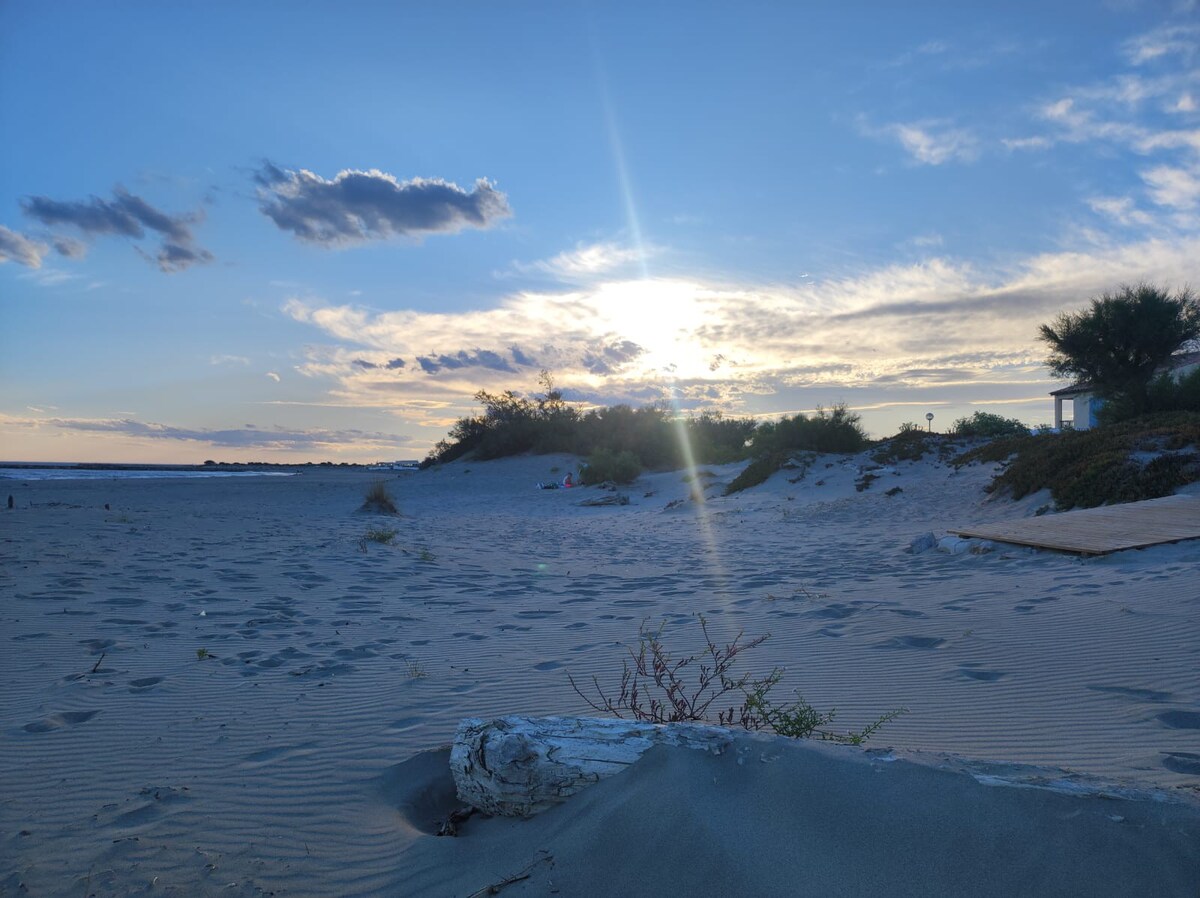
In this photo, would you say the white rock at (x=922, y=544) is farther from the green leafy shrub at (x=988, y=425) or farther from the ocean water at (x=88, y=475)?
the ocean water at (x=88, y=475)

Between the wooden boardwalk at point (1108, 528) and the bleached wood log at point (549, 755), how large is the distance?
7.04m

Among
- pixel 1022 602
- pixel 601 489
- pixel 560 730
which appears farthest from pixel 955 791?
pixel 601 489

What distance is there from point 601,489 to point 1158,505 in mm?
16808

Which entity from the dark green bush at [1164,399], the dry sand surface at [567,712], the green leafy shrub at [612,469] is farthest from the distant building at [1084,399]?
the dry sand surface at [567,712]

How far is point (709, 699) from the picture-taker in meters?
3.94

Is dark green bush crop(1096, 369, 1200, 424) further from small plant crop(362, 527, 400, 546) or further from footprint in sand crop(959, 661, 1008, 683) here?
small plant crop(362, 527, 400, 546)

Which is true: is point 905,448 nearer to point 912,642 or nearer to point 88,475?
point 912,642

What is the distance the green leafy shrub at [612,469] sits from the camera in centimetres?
2564

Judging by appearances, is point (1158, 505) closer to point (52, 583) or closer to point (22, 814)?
point (22, 814)

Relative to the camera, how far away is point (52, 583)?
6.94m

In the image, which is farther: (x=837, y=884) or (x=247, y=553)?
(x=247, y=553)

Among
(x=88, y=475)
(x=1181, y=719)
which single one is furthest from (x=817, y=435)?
(x=88, y=475)

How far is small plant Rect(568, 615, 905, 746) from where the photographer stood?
306 cm

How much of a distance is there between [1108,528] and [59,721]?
989 centimetres
